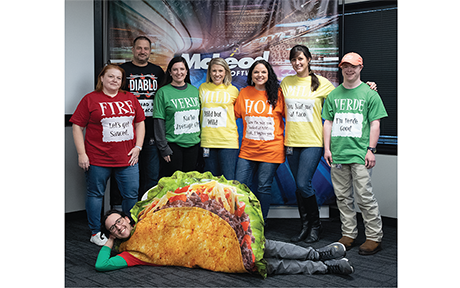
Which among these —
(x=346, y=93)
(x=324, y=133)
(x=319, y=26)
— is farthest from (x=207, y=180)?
(x=319, y=26)

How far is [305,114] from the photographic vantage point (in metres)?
3.01

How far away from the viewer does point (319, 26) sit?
12.1ft

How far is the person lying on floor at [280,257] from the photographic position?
91.2 inches

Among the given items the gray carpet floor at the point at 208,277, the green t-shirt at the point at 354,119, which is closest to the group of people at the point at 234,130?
the green t-shirt at the point at 354,119

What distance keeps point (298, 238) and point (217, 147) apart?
946 millimetres

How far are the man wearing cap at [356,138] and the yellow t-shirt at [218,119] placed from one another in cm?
76

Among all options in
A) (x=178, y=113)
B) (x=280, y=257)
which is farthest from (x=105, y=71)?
(x=280, y=257)

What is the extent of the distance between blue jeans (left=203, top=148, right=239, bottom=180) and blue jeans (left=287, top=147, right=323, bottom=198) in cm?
45

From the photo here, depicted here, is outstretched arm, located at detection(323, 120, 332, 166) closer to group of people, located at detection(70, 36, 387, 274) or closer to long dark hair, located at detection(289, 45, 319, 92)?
group of people, located at detection(70, 36, 387, 274)

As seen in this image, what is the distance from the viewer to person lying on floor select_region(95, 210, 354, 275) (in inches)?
91.2

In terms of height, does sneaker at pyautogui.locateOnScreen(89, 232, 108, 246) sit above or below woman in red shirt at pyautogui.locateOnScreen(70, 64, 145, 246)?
below

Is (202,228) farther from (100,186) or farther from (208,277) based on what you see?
(100,186)

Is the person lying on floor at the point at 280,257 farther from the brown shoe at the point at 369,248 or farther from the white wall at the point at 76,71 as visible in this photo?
the white wall at the point at 76,71

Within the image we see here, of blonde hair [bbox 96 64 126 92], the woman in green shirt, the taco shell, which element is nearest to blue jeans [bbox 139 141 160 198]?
the woman in green shirt
